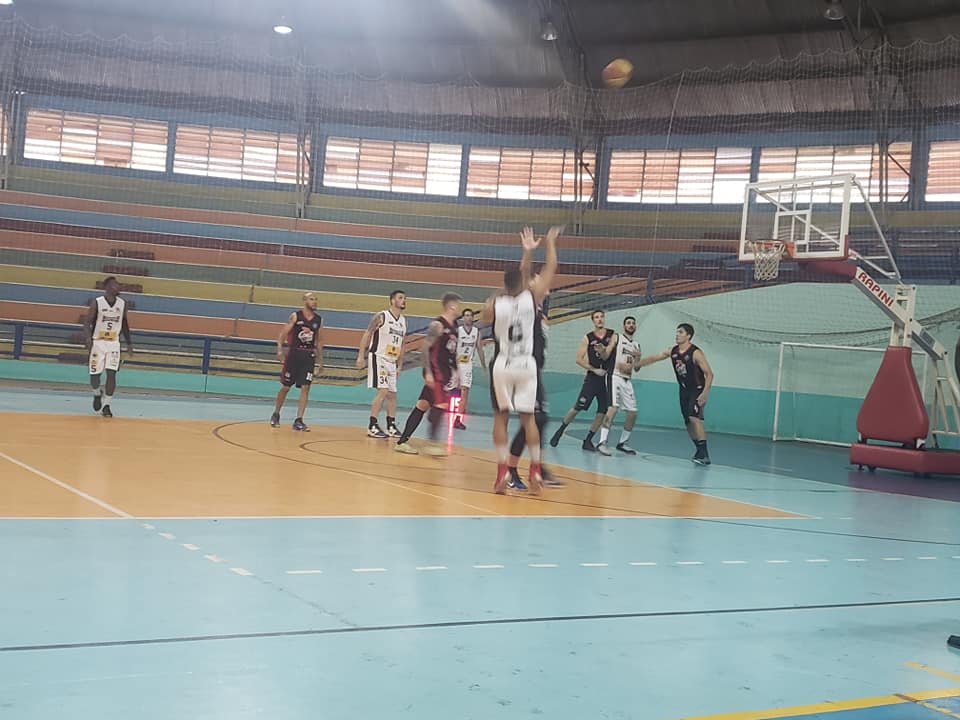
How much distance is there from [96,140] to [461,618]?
29490 millimetres

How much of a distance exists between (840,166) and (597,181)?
7.03 meters

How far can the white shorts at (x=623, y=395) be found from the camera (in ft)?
48.2

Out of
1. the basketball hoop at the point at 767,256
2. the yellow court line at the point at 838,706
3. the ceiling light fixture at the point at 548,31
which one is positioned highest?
the ceiling light fixture at the point at 548,31

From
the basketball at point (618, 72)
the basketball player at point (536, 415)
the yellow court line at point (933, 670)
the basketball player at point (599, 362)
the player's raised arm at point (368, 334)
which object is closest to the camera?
the yellow court line at point (933, 670)

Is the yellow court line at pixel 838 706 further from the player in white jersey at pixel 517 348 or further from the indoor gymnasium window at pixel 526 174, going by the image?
the indoor gymnasium window at pixel 526 174

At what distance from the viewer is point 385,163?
3167cm

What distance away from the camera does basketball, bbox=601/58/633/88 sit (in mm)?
29375

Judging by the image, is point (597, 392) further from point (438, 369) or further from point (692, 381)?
point (438, 369)

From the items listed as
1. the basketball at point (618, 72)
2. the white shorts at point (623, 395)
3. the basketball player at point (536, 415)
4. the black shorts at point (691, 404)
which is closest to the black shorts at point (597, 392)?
the white shorts at point (623, 395)

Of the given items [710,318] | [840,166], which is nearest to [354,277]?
[710,318]

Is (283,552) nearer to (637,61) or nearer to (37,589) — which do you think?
(37,589)

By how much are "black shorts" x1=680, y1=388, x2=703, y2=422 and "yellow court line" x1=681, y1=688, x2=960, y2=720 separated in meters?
9.62

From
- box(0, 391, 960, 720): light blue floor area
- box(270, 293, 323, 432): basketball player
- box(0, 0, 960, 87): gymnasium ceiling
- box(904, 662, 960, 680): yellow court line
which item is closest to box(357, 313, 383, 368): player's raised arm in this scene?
box(270, 293, 323, 432): basketball player

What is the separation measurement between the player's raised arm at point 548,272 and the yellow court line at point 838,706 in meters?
5.15
